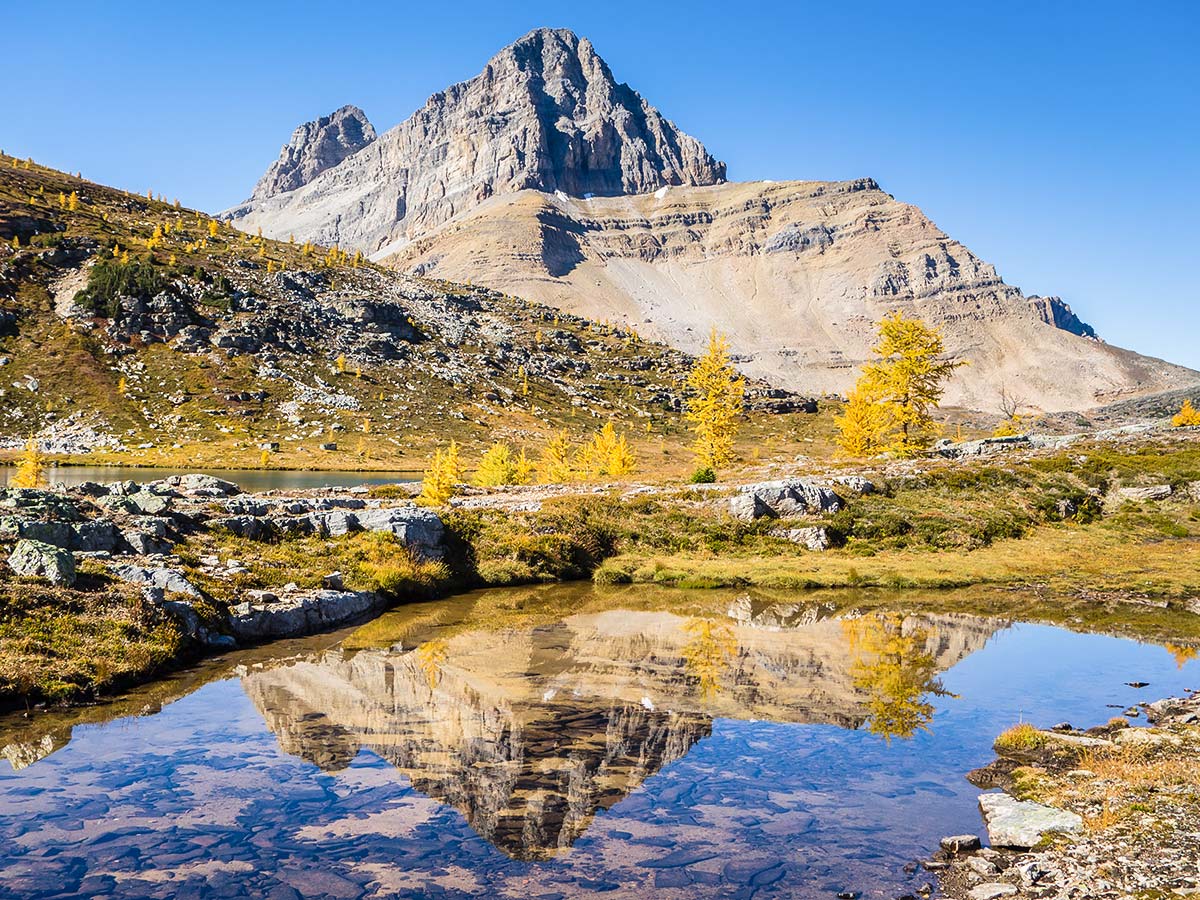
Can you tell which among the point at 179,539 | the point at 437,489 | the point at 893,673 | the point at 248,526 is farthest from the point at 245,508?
the point at 893,673

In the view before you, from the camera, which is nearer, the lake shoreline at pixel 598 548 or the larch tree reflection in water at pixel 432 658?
the larch tree reflection in water at pixel 432 658

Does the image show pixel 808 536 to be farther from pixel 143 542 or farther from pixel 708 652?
pixel 143 542

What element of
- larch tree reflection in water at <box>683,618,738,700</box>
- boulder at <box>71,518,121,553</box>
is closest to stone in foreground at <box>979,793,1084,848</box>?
larch tree reflection in water at <box>683,618,738,700</box>

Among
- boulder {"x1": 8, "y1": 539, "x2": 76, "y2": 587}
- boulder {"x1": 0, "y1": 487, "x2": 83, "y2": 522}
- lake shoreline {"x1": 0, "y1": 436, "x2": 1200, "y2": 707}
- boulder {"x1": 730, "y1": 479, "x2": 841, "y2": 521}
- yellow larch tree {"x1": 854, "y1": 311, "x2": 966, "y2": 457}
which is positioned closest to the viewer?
boulder {"x1": 8, "y1": 539, "x2": 76, "y2": 587}

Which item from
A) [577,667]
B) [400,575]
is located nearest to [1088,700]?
[577,667]

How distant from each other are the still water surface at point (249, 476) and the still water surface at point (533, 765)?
6908cm

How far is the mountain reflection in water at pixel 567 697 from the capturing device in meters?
13.8

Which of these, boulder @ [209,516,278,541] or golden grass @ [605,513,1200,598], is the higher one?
boulder @ [209,516,278,541]

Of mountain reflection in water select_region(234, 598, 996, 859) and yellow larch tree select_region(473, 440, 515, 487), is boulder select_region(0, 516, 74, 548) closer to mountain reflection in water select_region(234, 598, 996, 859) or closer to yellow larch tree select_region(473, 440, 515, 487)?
mountain reflection in water select_region(234, 598, 996, 859)

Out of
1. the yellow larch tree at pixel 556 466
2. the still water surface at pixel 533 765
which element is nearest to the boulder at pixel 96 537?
the still water surface at pixel 533 765

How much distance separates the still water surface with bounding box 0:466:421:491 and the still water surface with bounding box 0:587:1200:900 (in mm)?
69076

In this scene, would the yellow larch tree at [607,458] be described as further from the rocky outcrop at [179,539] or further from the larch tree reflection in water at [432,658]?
the larch tree reflection in water at [432,658]

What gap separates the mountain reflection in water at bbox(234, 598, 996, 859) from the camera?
13773 millimetres

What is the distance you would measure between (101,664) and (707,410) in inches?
2167
